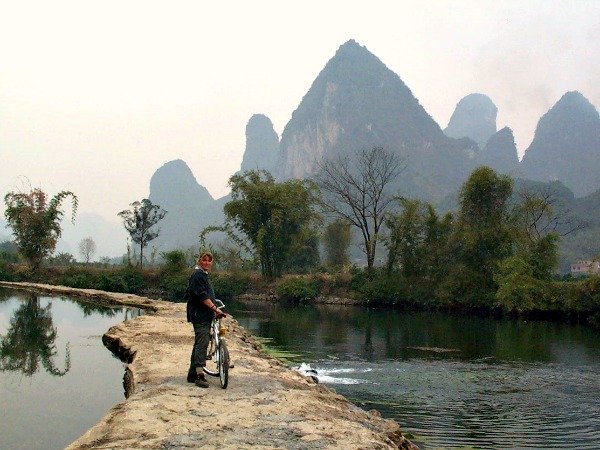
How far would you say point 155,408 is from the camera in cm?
685

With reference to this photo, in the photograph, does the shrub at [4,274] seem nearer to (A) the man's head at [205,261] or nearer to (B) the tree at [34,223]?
(B) the tree at [34,223]

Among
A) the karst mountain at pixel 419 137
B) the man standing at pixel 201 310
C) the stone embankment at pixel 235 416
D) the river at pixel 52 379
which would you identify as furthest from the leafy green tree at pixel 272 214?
the karst mountain at pixel 419 137

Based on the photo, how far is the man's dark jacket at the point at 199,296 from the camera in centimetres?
787

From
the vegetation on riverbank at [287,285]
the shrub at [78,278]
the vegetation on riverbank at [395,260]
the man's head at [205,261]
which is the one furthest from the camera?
the shrub at [78,278]

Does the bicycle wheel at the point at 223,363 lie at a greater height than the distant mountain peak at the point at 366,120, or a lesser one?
lesser

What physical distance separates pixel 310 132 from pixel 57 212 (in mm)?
154877

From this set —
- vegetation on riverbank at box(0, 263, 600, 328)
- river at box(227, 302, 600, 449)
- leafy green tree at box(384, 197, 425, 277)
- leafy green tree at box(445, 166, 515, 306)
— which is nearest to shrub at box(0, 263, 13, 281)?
vegetation on riverbank at box(0, 263, 600, 328)

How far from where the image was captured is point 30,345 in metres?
15.2

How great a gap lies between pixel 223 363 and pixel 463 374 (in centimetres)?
859

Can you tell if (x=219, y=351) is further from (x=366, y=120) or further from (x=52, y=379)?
(x=366, y=120)

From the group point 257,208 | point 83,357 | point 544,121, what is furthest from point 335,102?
point 83,357

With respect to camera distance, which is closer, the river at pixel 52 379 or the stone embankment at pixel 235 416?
the stone embankment at pixel 235 416

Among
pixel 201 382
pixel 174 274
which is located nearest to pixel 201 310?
pixel 201 382

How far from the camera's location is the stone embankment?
19.1 feet
